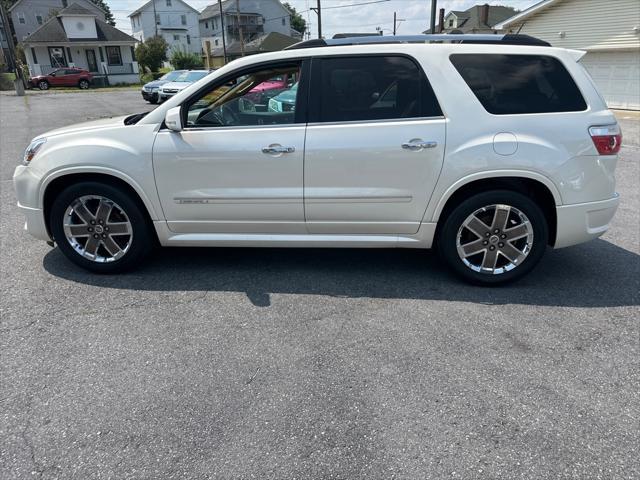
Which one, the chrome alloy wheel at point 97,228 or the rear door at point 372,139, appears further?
the chrome alloy wheel at point 97,228

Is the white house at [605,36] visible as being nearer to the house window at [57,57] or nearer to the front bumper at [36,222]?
the front bumper at [36,222]

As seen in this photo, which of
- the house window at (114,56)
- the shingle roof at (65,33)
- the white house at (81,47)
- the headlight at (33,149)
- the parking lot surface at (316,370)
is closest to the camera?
the parking lot surface at (316,370)

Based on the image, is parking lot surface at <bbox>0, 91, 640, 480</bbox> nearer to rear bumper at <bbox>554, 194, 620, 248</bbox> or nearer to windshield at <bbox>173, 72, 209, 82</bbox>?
rear bumper at <bbox>554, 194, 620, 248</bbox>

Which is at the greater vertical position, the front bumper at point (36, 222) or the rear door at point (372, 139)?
the rear door at point (372, 139)

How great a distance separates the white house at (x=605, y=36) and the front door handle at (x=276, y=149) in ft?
62.4

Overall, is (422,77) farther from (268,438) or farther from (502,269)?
(268,438)

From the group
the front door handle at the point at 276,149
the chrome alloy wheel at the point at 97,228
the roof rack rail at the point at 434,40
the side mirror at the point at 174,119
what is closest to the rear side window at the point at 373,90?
the roof rack rail at the point at 434,40

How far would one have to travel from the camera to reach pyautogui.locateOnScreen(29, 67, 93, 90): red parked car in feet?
122

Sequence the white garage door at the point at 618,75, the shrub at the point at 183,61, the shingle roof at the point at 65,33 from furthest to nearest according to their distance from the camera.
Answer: the shrub at the point at 183,61 → the shingle roof at the point at 65,33 → the white garage door at the point at 618,75

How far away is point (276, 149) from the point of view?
3.64m

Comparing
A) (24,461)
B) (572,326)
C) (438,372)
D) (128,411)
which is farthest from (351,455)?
(572,326)

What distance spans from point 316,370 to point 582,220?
2450 millimetres

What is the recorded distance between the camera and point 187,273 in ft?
13.7

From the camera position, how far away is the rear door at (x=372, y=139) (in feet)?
11.8
